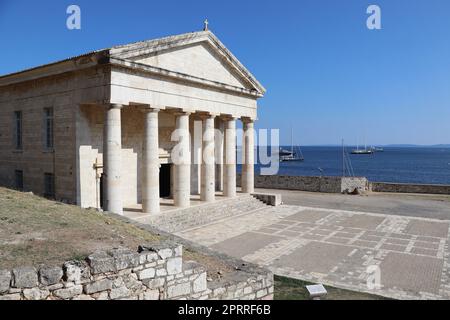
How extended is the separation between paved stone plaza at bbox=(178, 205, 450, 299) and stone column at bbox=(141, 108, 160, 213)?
→ 2.29 metres

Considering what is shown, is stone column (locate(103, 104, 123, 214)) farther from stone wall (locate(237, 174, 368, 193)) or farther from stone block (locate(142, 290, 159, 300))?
stone wall (locate(237, 174, 368, 193))

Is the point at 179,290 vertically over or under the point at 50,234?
under

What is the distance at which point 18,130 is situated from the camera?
22.6 metres

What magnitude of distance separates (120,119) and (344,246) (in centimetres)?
1222

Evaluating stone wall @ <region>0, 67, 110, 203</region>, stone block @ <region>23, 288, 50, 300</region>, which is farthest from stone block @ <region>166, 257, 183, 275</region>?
stone wall @ <region>0, 67, 110, 203</region>

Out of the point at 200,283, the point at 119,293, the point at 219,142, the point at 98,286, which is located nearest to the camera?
the point at 98,286

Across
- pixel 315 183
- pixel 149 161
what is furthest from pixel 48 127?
pixel 315 183

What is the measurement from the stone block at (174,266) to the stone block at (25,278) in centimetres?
260

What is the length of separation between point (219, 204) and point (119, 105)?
9.60 m

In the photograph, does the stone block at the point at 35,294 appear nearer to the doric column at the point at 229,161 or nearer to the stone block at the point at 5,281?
the stone block at the point at 5,281

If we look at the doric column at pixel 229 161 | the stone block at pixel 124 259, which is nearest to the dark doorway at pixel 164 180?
the doric column at pixel 229 161

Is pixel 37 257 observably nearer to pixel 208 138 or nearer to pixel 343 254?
pixel 343 254

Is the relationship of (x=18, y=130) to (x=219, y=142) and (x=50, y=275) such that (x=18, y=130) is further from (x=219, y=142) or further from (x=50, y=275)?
(x=50, y=275)
